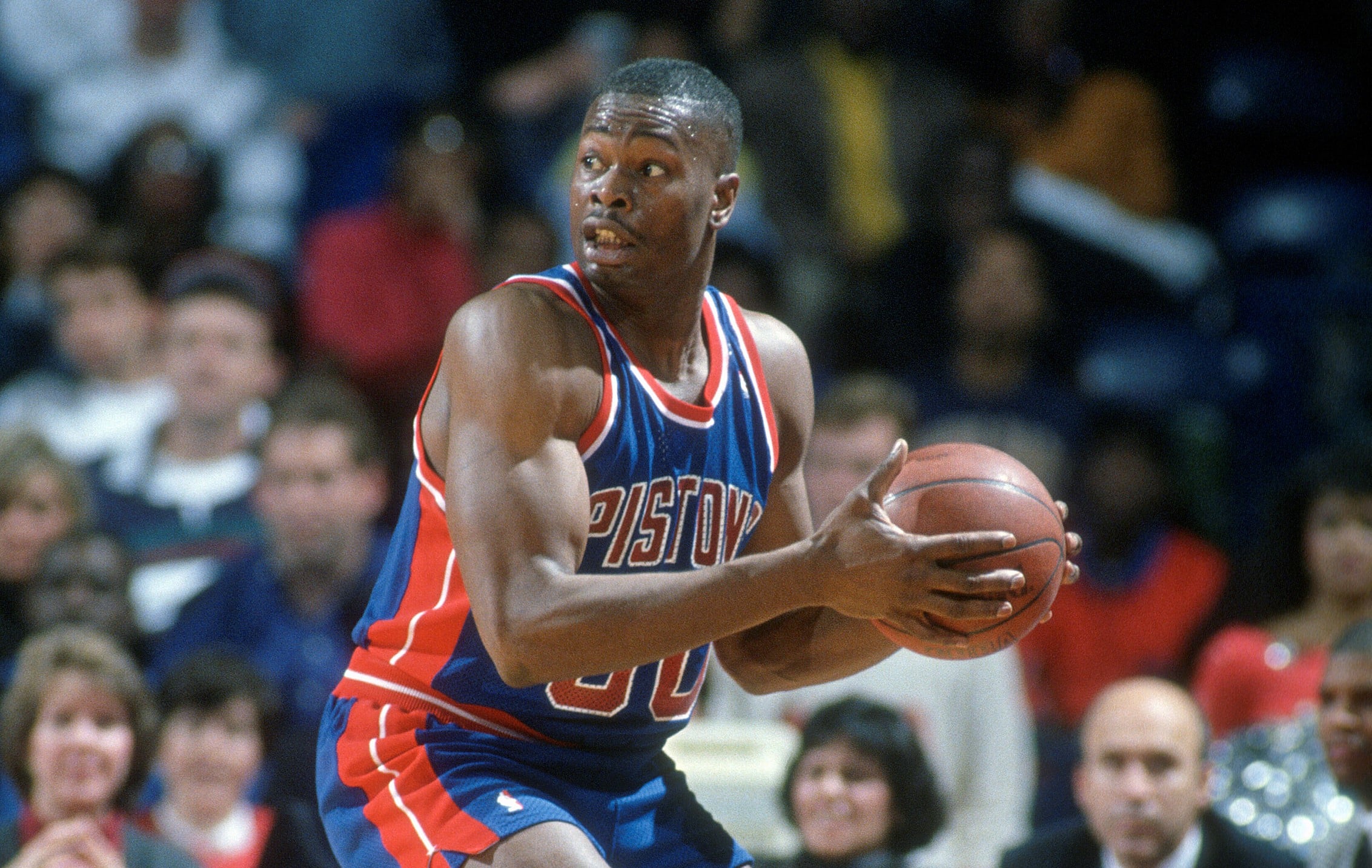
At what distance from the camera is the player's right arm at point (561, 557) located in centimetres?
267

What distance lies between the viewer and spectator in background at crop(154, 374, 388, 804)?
6000 millimetres

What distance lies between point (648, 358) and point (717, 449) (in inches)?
8.1

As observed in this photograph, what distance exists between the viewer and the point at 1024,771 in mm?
5770

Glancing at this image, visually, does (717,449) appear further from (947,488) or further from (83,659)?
(83,659)

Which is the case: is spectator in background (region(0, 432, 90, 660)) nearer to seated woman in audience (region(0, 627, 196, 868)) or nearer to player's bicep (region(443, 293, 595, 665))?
seated woman in audience (region(0, 627, 196, 868))

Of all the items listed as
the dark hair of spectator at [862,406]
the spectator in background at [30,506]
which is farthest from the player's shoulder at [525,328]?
the spectator in background at [30,506]

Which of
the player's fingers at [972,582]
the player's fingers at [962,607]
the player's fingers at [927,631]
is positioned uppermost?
the player's fingers at [972,582]

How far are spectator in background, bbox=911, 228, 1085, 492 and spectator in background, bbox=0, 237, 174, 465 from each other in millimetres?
3194

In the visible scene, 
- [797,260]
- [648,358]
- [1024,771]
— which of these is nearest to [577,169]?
[648,358]

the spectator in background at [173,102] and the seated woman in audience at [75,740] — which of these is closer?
the seated woman in audience at [75,740]

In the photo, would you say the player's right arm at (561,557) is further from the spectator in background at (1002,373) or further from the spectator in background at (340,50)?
the spectator in background at (340,50)

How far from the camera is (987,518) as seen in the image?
9.54ft

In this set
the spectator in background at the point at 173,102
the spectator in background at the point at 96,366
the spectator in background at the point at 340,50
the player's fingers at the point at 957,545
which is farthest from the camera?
the spectator in background at the point at 340,50

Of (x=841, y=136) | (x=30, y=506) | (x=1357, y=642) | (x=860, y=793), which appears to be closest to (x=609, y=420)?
(x=860, y=793)
